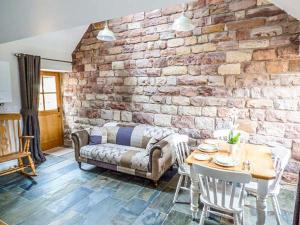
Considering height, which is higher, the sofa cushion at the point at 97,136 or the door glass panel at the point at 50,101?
the door glass panel at the point at 50,101

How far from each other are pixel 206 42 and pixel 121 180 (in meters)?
2.66

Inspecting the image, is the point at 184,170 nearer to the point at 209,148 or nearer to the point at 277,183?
the point at 209,148

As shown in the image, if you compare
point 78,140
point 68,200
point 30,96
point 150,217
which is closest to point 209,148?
point 150,217

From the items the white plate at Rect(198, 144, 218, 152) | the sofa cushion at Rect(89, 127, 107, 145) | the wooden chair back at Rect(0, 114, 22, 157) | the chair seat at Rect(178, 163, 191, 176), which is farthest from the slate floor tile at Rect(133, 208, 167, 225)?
the wooden chair back at Rect(0, 114, 22, 157)

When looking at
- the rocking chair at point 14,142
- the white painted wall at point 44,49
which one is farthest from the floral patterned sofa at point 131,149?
the white painted wall at point 44,49

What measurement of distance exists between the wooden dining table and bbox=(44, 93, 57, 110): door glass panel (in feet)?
12.6

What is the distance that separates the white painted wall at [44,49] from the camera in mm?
3533

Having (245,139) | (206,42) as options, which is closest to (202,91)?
(206,42)

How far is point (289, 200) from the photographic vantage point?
2.56 meters

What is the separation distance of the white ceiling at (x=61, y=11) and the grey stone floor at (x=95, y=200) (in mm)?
2107

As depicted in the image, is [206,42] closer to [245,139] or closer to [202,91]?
[202,91]

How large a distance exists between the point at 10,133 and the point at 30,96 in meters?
0.77

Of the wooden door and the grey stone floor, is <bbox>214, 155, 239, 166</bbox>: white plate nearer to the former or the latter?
the grey stone floor

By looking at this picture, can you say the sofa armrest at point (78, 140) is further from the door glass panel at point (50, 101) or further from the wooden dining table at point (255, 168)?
the wooden dining table at point (255, 168)
